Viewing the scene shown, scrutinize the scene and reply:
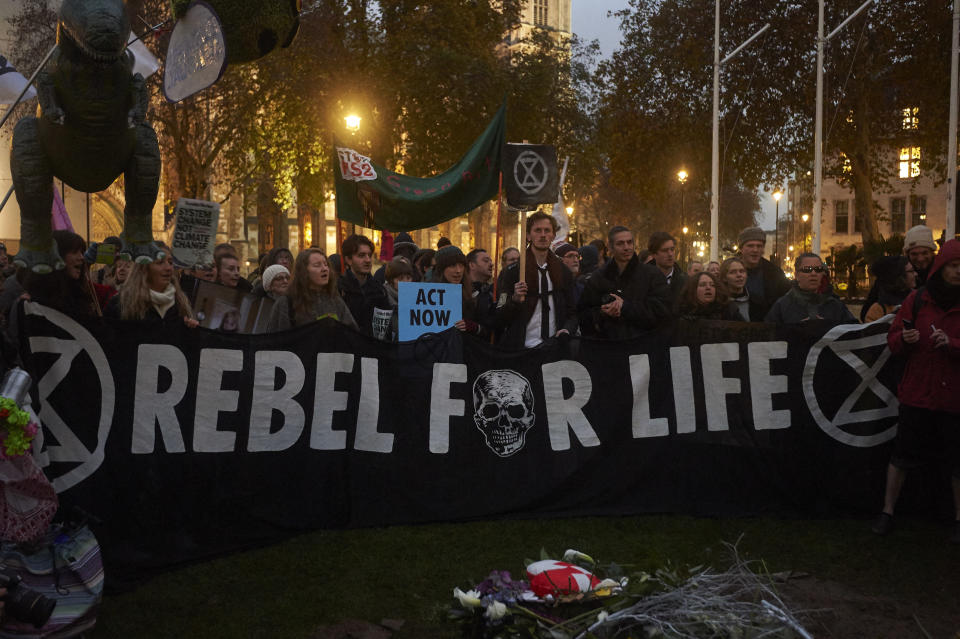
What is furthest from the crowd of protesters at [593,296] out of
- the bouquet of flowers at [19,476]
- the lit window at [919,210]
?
the lit window at [919,210]

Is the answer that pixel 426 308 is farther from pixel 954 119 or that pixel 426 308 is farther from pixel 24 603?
pixel 954 119

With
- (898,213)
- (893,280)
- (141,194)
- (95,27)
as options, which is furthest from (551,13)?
(95,27)

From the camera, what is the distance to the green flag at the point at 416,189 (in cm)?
776

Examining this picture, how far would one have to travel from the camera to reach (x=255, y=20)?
475 centimetres

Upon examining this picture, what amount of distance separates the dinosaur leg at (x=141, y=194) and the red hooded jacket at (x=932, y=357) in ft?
16.4

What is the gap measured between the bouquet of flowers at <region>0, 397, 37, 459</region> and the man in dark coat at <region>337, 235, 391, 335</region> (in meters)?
4.07

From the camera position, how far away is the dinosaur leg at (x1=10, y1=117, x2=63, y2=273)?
443 cm

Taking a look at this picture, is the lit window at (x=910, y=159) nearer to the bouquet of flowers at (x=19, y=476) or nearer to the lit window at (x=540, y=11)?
the bouquet of flowers at (x=19, y=476)

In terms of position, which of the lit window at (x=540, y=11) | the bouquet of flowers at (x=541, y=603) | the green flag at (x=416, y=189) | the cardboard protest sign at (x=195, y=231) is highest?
the lit window at (x=540, y=11)

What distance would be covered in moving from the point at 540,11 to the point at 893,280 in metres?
112

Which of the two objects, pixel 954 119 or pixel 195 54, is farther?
pixel 954 119

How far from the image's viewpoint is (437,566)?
17.6 ft

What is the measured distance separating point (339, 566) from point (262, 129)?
2246cm

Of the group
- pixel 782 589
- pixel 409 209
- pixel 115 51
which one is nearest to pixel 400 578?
pixel 782 589
